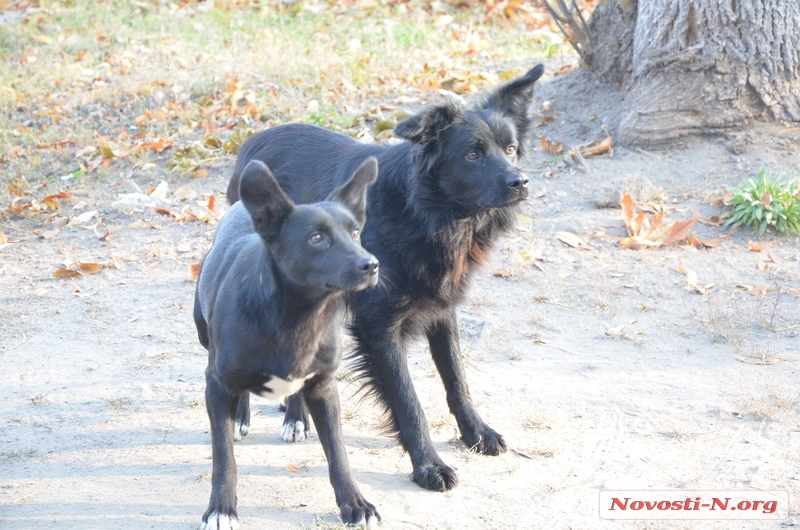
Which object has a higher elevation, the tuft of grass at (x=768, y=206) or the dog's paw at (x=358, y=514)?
the tuft of grass at (x=768, y=206)

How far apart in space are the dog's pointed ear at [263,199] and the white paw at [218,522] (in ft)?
3.88

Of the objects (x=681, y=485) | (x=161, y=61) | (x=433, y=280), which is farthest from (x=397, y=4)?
(x=681, y=485)

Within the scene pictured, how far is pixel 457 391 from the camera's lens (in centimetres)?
446

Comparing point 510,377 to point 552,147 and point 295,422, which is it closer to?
point 295,422

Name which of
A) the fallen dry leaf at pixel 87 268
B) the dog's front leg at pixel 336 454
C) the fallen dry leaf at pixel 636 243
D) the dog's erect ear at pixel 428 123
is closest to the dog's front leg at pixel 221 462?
the dog's front leg at pixel 336 454

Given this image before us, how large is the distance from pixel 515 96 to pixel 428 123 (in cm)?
67

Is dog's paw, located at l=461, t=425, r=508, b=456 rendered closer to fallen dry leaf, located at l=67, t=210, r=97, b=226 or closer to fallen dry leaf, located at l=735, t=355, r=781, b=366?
fallen dry leaf, located at l=735, t=355, r=781, b=366

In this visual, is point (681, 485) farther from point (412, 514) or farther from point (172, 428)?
point (172, 428)

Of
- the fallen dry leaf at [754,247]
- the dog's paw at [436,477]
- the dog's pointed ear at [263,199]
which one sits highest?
the dog's pointed ear at [263,199]

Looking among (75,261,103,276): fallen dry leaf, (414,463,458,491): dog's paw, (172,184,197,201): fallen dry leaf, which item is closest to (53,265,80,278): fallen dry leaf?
(75,261,103,276): fallen dry leaf

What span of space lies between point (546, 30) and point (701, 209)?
5.62 meters

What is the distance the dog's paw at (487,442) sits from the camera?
4.34 m

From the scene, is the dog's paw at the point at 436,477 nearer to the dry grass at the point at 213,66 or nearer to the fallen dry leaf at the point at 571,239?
the fallen dry leaf at the point at 571,239

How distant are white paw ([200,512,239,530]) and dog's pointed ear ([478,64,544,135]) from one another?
2.46m
